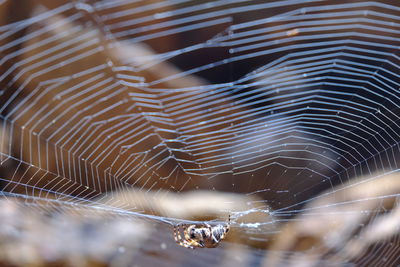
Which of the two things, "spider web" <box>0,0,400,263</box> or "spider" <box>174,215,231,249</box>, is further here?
"spider" <box>174,215,231,249</box>

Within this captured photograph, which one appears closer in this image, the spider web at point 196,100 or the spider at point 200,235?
the spider web at point 196,100

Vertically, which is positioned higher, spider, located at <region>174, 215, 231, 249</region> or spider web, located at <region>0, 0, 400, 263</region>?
spider web, located at <region>0, 0, 400, 263</region>

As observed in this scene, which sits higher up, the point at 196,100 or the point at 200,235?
the point at 196,100

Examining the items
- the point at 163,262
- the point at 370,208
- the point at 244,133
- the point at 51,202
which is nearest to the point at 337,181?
the point at 370,208

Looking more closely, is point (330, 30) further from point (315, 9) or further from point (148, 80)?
point (148, 80)
